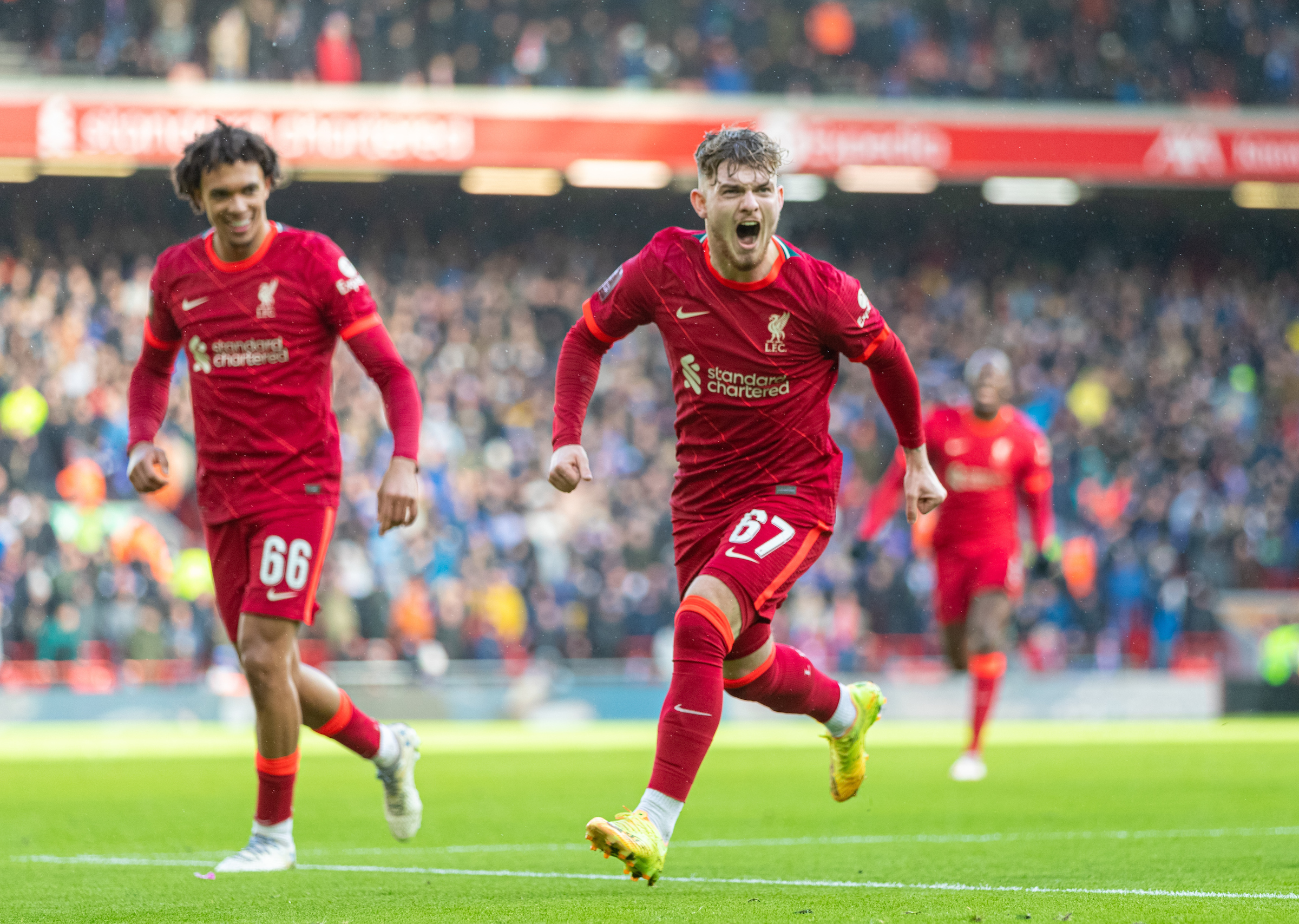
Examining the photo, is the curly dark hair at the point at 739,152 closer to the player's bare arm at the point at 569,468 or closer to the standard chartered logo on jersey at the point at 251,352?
the player's bare arm at the point at 569,468

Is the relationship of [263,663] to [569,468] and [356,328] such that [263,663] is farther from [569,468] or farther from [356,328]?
[569,468]

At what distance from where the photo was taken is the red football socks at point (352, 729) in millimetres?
6230

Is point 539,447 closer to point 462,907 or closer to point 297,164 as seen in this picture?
point 297,164

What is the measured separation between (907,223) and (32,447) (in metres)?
15.3

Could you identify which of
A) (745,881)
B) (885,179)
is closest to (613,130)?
(885,179)

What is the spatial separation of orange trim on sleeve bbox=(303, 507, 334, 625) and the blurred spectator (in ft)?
63.6

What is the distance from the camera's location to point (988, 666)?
10594 mm

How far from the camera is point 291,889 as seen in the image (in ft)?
17.2

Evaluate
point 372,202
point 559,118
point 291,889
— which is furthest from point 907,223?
point 291,889

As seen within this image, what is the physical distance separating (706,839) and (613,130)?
744 inches

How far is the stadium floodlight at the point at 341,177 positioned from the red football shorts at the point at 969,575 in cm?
1615

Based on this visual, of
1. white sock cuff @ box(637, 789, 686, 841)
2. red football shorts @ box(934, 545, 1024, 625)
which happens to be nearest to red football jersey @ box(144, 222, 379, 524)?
white sock cuff @ box(637, 789, 686, 841)

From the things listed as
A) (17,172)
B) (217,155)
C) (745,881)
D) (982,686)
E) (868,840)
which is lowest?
(868,840)

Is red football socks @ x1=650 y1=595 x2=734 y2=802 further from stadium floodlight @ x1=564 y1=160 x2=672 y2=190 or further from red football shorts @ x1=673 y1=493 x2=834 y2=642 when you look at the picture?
stadium floodlight @ x1=564 y1=160 x2=672 y2=190
